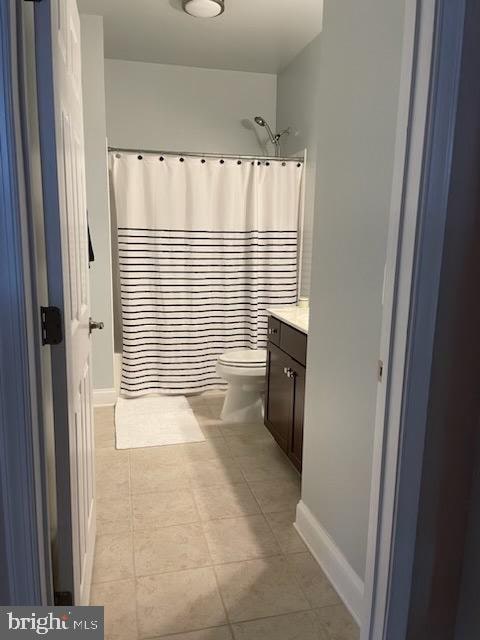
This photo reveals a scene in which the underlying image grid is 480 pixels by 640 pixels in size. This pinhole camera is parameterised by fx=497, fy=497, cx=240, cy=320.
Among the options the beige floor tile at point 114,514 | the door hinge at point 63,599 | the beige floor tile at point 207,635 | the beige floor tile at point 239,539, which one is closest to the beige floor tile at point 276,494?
the beige floor tile at point 239,539

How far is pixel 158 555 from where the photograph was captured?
2045 millimetres

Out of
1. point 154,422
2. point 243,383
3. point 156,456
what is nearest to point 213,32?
point 243,383

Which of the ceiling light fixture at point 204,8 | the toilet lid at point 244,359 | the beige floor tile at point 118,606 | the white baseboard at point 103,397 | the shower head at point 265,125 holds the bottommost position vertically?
the beige floor tile at point 118,606

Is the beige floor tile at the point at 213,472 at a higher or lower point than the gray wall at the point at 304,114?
lower

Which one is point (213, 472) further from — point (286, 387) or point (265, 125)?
point (265, 125)

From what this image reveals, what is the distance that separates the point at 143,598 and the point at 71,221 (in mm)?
1347

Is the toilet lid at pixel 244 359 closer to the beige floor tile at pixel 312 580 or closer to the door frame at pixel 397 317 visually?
the beige floor tile at pixel 312 580

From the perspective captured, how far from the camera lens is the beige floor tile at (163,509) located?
2.28 m

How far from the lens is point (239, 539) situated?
2.16m

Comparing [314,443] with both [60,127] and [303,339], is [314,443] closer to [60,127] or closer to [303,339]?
[303,339]

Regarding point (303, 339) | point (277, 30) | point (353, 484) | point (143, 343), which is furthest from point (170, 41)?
point (353, 484)

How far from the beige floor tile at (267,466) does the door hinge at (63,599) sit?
4.69 feet

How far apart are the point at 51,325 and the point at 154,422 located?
2316 mm

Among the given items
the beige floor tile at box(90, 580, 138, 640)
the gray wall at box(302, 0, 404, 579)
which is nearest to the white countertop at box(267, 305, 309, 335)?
the gray wall at box(302, 0, 404, 579)
